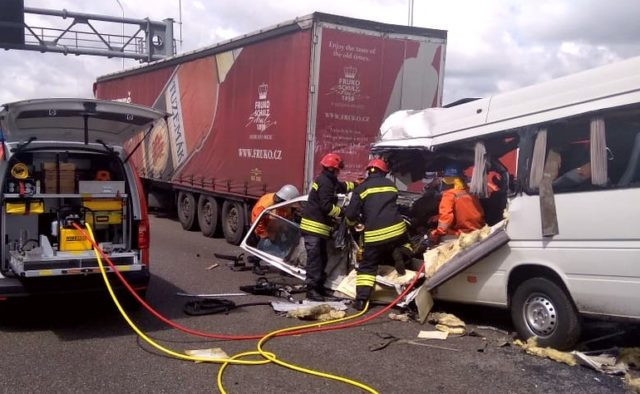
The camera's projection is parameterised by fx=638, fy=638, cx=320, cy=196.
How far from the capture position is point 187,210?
45.5 feet

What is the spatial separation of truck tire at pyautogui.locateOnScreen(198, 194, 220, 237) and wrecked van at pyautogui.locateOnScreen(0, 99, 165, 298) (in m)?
5.86

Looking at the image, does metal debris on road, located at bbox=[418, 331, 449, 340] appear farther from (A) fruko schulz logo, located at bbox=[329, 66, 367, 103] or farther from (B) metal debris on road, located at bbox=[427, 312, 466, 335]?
(A) fruko schulz logo, located at bbox=[329, 66, 367, 103]

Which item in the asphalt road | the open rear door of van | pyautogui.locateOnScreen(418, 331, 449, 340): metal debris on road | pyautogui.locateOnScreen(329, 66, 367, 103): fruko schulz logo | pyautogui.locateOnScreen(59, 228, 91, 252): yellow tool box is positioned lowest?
the asphalt road

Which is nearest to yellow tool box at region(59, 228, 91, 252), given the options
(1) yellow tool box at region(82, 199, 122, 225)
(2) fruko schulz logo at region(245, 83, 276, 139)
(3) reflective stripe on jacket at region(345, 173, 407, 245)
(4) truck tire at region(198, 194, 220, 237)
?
(1) yellow tool box at region(82, 199, 122, 225)

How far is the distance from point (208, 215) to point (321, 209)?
6.03 meters

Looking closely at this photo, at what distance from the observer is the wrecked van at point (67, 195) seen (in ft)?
18.3

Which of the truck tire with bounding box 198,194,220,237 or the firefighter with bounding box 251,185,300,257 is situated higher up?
the firefighter with bounding box 251,185,300,257

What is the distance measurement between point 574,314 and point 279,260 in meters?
3.86

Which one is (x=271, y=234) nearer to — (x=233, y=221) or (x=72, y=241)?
(x=72, y=241)

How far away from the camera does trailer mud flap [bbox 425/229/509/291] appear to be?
557 cm

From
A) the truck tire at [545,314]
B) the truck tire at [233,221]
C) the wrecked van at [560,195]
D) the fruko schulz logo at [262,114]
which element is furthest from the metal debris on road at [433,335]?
the truck tire at [233,221]

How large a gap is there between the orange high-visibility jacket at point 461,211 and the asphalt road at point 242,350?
0.94 m

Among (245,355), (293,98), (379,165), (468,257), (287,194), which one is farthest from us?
(293,98)

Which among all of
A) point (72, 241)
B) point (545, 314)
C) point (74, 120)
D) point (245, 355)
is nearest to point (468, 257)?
point (545, 314)
